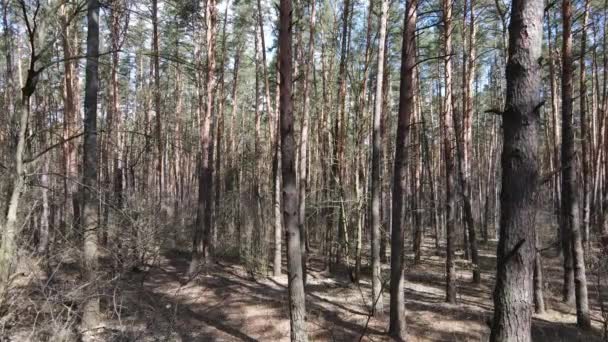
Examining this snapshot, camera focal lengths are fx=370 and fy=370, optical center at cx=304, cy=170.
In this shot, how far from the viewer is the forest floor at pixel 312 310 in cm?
687

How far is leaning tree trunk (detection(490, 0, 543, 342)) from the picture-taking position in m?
2.71

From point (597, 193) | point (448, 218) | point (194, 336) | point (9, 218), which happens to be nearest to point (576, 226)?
point (448, 218)

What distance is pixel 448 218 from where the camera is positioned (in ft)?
28.4

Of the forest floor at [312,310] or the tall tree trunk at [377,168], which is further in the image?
the tall tree trunk at [377,168]

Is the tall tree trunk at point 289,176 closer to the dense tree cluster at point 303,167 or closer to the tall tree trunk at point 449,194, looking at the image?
the dense tree cluster at point 303,167

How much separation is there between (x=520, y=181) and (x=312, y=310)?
6205 millimetres

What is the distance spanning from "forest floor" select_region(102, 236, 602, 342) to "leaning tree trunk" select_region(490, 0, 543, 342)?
2.49 m

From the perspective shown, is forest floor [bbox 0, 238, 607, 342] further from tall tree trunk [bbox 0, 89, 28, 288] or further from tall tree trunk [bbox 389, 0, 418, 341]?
tall tree trunk [bbox 0, 89, 28, 288]

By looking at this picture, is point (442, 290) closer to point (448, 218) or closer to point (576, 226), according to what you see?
point (448, 218)

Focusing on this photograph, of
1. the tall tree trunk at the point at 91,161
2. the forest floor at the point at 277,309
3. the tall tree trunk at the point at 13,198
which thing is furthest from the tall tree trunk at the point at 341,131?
the tall tree trunk at the point at 13,198

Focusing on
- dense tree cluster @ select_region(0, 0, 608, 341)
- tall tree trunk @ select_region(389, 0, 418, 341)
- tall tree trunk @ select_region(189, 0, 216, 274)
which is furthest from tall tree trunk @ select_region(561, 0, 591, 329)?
tall tree trunk @ select_region(189, 0, 216, 274)

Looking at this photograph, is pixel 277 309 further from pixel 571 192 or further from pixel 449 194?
pixel 571 192

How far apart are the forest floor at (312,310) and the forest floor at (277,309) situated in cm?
2

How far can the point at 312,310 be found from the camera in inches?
317
